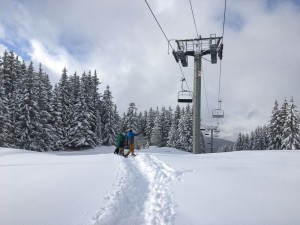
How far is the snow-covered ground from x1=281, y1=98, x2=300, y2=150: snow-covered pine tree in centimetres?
4114

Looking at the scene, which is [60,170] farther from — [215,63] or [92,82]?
[92,82]

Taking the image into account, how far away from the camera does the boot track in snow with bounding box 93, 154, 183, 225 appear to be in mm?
5875

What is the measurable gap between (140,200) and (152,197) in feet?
1.24

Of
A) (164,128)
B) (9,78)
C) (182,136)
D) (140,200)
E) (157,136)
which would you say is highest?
(9,78)

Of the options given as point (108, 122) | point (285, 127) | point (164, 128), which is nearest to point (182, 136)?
point (164, 128)

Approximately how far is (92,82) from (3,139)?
29600 millimetres

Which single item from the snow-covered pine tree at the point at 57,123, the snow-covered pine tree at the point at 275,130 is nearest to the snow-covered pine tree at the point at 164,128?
the snow-covered pine tree at the point at 275,130

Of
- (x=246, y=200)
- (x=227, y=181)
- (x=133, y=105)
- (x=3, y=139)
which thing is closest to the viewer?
(x=246, y=200)

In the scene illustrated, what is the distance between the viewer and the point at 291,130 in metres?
47.3

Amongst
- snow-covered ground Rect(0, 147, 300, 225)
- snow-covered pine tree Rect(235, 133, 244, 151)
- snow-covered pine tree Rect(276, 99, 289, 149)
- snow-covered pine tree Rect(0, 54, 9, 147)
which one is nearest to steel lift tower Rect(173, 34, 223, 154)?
snow-covered ground Rect(0, 147, 300, 225)

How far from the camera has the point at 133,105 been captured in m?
72.0

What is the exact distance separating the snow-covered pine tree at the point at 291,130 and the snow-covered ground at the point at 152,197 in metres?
41.1

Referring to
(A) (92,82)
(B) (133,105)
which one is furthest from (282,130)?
(A) (92,82)

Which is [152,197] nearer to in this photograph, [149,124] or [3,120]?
[3,120]
